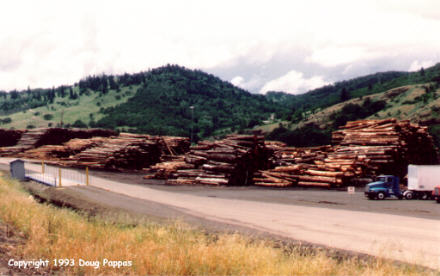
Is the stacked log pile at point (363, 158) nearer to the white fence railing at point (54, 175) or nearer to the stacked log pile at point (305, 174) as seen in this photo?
the stacked log pile at point (305, 174)

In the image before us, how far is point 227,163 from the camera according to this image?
101 feet

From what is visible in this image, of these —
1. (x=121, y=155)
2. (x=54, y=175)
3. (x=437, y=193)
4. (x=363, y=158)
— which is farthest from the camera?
(x=121, y=155)

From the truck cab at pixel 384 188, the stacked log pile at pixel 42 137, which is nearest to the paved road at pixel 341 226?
the truck cab at pixel 384 188

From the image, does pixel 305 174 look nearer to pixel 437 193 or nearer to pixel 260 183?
pixel 260 183

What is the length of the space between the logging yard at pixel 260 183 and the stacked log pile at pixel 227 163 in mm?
86

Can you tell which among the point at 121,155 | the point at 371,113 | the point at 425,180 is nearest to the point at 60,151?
the point at 121,155

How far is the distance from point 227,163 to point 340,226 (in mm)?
17136

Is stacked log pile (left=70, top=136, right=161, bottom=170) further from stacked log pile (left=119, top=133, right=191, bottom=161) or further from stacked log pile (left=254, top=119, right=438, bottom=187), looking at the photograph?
stacked log pile (left=254, top=119, right=438, bottom=187)

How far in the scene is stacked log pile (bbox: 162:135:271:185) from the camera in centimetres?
3070

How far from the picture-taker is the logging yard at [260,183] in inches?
531

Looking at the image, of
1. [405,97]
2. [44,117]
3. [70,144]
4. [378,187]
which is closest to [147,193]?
[378,187]

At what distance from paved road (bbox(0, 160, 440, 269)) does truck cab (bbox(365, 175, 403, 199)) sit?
22.0ft

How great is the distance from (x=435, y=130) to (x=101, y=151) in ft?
243

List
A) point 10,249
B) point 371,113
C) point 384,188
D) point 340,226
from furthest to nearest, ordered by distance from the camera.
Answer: point 371,113 → point 384,188 → point 340,226 → point 10,249
